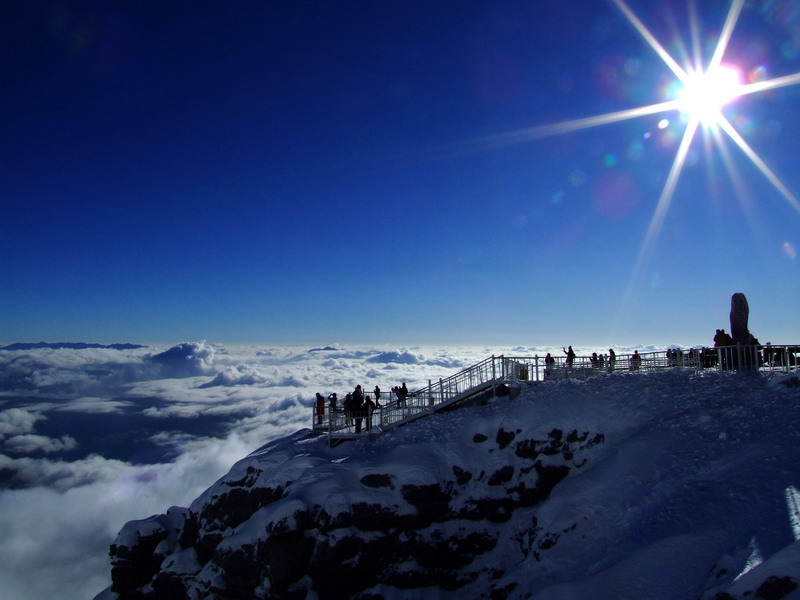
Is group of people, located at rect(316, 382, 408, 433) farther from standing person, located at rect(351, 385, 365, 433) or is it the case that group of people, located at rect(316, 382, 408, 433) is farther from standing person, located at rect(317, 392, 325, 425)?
standing person, located at rect(317, 392, 325, 425)

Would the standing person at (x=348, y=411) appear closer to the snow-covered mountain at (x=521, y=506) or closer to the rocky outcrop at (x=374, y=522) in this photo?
the snow-covered mountain at (x=521, y=506)

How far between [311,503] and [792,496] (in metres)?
15.4

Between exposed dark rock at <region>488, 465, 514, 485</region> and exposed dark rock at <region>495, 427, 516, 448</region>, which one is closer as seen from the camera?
exposed dark rock at <region>488, 465, 514, 485</region>

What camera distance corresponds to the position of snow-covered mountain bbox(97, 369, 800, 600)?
38.6 ft

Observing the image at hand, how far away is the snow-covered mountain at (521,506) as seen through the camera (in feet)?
38.6

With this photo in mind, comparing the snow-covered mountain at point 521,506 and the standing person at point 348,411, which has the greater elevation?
the standing person at point 348,411

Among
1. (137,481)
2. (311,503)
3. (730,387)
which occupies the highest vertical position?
(730,387)

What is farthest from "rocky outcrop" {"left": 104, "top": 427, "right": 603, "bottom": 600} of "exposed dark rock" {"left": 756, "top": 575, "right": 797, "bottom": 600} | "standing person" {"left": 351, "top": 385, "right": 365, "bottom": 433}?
"exposed dark rock" {"left": 756, "top": 575, "right": 797, "bottom": 600}

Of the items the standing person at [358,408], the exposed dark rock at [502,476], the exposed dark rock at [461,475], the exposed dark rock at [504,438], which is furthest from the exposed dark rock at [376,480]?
the standing person at [358,408]

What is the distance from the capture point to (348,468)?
20.8m

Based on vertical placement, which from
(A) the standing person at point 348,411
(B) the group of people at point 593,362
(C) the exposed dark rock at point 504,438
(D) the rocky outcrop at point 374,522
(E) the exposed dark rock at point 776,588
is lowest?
(D) the rocky outcrop at point 374,522

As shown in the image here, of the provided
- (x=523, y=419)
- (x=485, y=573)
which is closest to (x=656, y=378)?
(x=523, y=419)

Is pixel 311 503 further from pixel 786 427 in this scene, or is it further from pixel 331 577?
pixel 786 427

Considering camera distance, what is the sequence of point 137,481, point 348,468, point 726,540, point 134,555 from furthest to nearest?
point 137,481 < point 134,555 < point 348,468 < point 726,540
